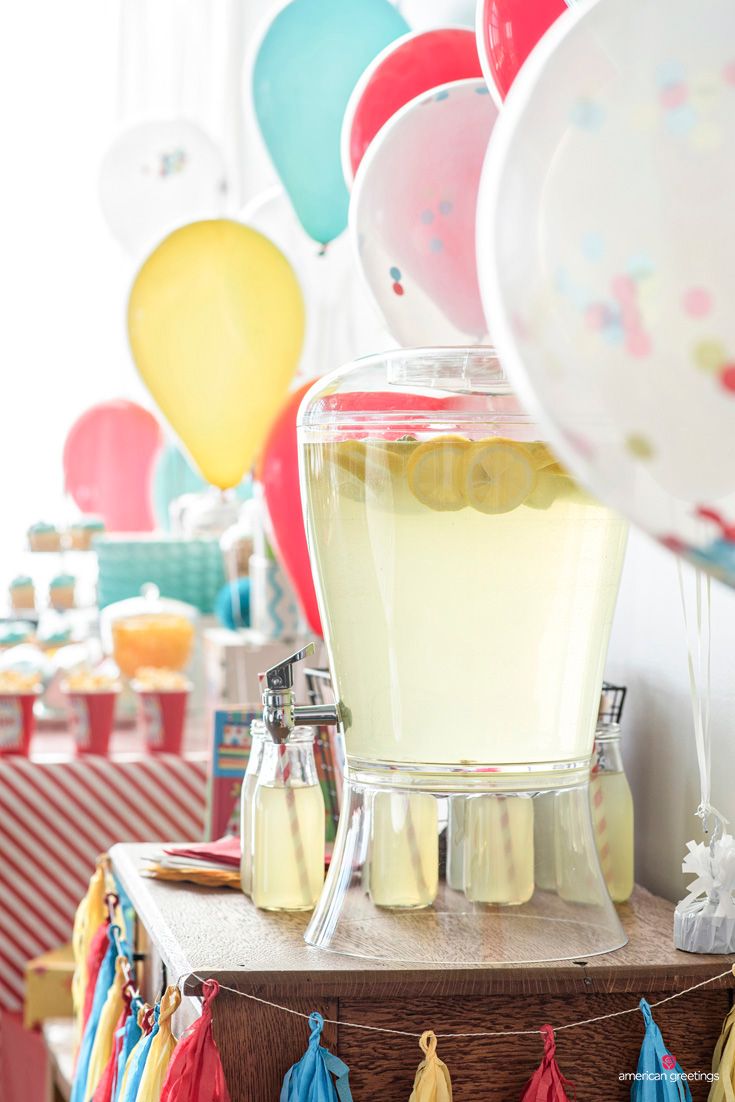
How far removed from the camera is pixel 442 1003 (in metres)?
0.95

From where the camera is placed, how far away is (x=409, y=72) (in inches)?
51.3

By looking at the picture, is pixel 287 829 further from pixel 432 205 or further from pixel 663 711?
pixel 432 205

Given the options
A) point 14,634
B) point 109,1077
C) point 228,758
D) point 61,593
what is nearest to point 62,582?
point 61,593

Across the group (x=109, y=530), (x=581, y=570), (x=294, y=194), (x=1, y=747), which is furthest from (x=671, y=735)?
(x=109, y=530)

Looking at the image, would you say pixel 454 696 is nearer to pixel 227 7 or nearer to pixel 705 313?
pixel 705 313

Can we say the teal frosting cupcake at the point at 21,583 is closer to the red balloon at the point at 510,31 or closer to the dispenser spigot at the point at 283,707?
the dispenser spigot at the point at 283,707

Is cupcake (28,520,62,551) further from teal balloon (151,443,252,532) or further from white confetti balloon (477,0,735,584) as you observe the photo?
white confetti balloon (477,0,735,584)

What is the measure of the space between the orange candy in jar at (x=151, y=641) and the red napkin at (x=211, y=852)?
135 centimetres

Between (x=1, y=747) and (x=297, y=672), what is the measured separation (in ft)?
2.70

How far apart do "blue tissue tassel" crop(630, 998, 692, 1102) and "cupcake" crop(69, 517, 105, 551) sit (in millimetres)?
2314

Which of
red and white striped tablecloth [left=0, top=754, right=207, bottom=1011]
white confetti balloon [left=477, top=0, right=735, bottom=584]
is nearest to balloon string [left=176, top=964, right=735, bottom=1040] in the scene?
white confetti balloon [left=477, top=0, right=735, bottom=584]

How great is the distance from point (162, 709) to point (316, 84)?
1.17 m

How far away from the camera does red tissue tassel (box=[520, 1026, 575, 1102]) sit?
938mm

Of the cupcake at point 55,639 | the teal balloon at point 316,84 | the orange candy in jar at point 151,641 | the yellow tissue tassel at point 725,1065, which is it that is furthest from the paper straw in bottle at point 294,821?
the cupcake at point 55,639
